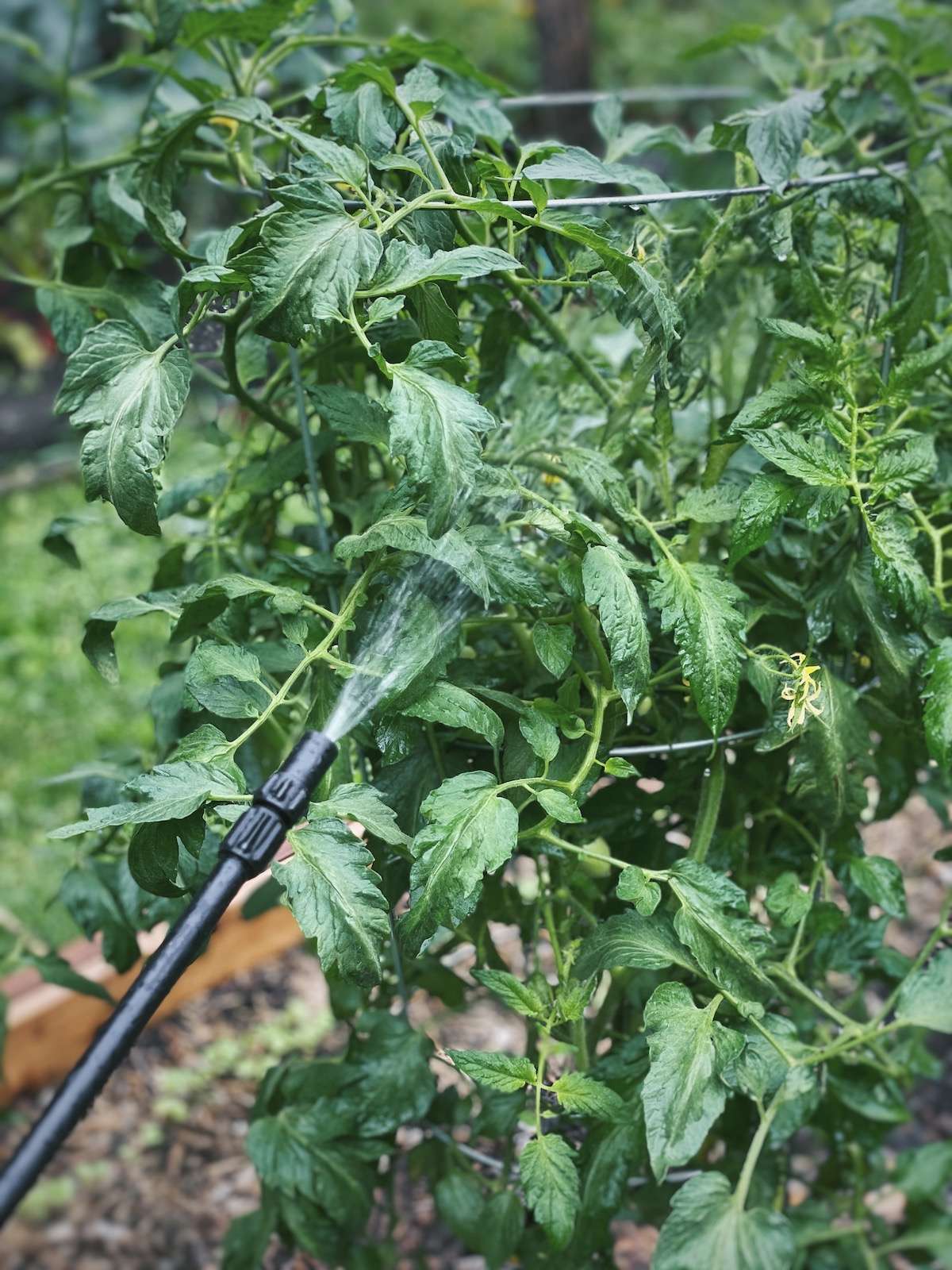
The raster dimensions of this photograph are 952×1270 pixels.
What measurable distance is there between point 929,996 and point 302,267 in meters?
0.73

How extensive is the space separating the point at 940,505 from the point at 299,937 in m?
1.46

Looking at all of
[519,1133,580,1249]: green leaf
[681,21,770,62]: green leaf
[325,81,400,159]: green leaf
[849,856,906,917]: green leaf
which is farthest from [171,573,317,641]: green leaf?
[681,21,770,62]: green leaf

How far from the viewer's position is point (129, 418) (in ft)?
2.42

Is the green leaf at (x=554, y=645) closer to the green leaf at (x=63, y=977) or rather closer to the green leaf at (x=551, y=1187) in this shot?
the green leaf at (x=551, y=1187)

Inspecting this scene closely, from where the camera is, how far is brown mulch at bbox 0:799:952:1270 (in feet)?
5.18

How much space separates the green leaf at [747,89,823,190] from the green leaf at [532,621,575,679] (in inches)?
14.7

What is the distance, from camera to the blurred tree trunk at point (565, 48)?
13.5 ft

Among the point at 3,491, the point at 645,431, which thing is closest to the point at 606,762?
the point at 645,431

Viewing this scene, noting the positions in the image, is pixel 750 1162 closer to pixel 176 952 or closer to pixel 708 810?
pixel 708 810

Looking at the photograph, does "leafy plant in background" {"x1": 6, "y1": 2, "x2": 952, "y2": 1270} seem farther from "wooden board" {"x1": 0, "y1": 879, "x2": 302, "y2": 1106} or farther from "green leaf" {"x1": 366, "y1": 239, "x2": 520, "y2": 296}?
"wooden board" {"x1": 0, "y1": 879, "x2": 302, "y2": 1106}

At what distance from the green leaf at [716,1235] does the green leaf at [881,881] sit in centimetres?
27

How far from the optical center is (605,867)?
1045 mm

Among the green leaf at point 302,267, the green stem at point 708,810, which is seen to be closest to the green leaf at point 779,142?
the green leaf at point 302,267

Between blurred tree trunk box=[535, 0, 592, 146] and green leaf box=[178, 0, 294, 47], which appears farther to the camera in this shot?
blurred tree trunk box=[535, 0, 592, 146]
